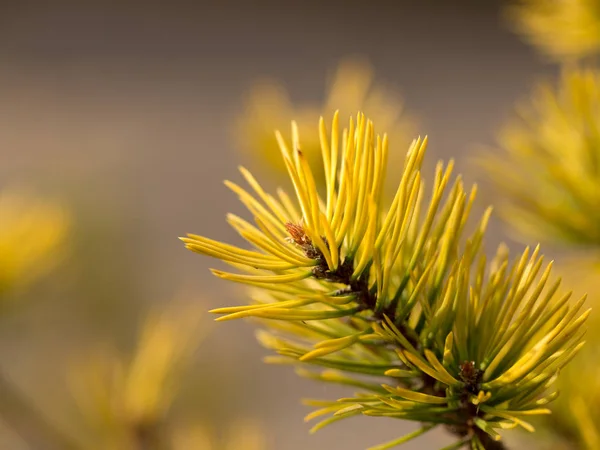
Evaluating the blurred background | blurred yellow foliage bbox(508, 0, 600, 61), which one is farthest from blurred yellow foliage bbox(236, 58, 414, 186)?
the blurred background

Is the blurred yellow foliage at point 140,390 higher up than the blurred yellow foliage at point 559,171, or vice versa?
the blurred yellow foliage at point 559,171

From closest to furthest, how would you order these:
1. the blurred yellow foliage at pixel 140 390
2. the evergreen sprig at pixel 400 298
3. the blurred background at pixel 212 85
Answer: the evergreen sprig at pixel 400 298 → the blurred yellow foliage at pixel 140 390 → the blurred background at pixel 212 85

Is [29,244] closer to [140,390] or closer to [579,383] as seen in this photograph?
[140,390]

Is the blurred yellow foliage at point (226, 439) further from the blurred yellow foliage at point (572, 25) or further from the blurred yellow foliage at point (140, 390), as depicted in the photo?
the blurred yellow foliage at point (572, 25)

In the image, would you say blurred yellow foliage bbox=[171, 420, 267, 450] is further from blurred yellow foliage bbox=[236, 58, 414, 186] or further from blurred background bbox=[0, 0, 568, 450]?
blurred background bbox=[0, 0, 568, 450]

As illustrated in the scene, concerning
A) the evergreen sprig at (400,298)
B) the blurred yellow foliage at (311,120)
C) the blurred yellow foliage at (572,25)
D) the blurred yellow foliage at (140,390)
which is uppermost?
the blurred yellow foliage at (572,25)

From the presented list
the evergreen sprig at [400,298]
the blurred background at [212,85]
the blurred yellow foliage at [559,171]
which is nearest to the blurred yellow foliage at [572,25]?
the blurred yellow foliage at [559,171]
